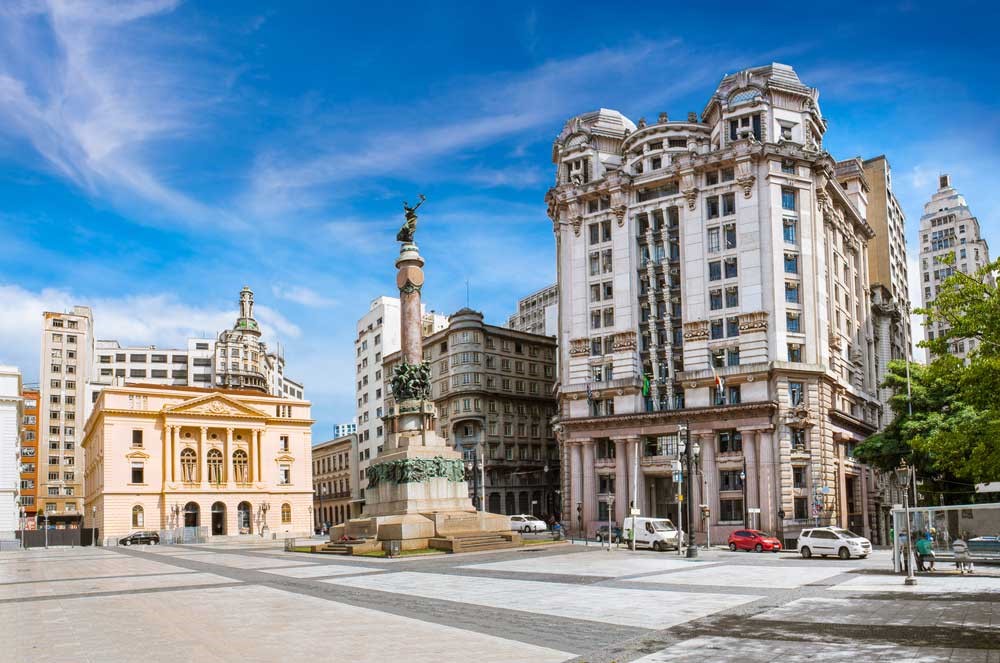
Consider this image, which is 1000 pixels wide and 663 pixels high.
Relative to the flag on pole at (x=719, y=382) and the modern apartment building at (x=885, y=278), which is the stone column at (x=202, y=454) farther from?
the modern apartment building at (x=885, y=278)

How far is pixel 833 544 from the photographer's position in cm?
4344

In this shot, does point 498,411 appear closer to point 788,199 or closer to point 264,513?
point 264,513

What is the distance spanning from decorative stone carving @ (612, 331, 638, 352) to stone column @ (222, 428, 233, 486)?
147 feet

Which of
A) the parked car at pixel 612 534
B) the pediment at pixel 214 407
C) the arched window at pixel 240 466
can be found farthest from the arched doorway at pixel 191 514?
the parked car at pixel 612 534

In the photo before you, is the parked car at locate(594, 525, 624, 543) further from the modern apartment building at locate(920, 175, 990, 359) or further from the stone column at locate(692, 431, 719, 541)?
the modern apartment building at locate(920, 175, 990, 359)

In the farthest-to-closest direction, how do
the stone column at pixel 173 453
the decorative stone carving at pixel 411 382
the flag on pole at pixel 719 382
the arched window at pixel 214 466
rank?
the arched window at pixel 214 466 → the stone column at pixel 173 453 → the flag on pole at pixel 719 382 → the decorative stone carving at pixel 411 382

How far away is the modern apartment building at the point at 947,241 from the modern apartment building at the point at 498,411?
76.7 metres

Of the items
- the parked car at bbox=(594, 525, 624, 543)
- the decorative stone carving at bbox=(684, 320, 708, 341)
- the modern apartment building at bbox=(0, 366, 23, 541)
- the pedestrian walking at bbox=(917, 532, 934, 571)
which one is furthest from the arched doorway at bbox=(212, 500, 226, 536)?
the pedestrian walking at bbox=(917, 532, 934, 571)

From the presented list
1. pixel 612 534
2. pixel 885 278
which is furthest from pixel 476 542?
pixel 885 278

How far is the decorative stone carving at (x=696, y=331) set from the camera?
73062mm

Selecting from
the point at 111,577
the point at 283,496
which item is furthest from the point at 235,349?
the point at 111,577

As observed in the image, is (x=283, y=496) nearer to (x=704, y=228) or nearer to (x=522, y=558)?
(x=704, y=228)

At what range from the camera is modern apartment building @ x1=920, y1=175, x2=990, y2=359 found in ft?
499

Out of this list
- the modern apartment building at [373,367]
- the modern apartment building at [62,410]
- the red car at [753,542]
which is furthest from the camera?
the modern apartment building at [62,410]
